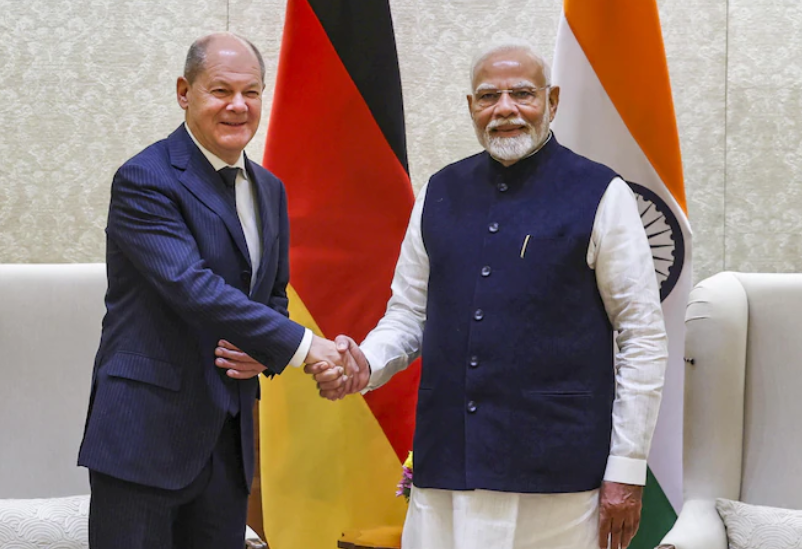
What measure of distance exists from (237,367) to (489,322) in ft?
1.75

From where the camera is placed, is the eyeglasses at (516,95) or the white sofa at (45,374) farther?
the white sofa at (45,374)

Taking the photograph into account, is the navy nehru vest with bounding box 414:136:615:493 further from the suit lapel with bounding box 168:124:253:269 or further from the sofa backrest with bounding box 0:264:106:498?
the sofa backrest with bounding box 0:264:106:498

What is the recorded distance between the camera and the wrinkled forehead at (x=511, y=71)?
6.64ft

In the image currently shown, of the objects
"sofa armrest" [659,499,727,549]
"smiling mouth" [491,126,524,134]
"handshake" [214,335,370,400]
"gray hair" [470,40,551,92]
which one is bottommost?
"sofa armrest" [659,499,727,549]

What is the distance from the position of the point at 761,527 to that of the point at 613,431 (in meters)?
0.84

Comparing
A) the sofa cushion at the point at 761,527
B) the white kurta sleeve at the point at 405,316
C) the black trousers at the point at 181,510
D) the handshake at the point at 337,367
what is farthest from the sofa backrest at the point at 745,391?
the black trousers at the point at 181,510

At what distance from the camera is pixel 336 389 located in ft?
6.98

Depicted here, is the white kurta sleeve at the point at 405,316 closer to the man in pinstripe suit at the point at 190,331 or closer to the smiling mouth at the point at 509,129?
the man in pinstripe suit at the point at 190,331

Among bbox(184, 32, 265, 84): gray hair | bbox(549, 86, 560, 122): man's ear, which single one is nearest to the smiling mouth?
bbox(549, 86, 560, 122): man's ear

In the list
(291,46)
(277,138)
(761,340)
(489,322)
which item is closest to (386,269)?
(277,138)

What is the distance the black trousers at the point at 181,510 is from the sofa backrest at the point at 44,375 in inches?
43.7

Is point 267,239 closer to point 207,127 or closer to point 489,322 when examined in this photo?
point 207,127

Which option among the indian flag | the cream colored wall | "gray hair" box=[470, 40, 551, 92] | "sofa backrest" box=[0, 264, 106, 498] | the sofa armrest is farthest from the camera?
the cream colored wall

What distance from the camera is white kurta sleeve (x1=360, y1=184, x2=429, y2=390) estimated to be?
214cm
